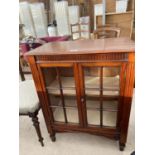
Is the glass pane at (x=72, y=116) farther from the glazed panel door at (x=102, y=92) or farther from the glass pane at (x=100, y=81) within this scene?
the glass pane at (x=100, y=81)

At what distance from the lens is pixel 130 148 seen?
1.36 metres

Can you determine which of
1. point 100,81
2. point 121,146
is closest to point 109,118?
point 121,146

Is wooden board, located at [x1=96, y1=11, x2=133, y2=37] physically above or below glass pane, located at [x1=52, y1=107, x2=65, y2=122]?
above

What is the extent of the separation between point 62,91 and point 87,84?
8.4 inches

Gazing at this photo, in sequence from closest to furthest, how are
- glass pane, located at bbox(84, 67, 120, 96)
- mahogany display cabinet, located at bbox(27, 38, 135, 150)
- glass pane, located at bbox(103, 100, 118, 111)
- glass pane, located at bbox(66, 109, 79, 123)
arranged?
mahogany display cabinet, located at bbox(27, 38, 135, 150) < glass pane, located at bbox(84, 67, 120, 96) < glass pane, located at bbox(103, 100, 118, 111) < glass pane, located at bbox(66, 109, 79, 123)

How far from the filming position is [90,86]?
1.10m

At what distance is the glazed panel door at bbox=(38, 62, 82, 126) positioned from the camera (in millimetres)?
1069

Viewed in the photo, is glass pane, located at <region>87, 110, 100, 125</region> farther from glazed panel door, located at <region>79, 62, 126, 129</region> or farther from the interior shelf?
the interior shelf

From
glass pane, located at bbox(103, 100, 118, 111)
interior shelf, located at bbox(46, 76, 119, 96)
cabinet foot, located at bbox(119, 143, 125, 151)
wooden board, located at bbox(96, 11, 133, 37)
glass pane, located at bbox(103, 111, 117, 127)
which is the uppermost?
wooden board, located at bbox(96, 11, 133, 37)

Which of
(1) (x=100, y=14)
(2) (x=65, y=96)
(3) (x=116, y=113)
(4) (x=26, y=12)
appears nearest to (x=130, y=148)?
(3) (x=116, y=113)

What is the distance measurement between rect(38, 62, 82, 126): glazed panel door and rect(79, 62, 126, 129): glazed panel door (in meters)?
0.07

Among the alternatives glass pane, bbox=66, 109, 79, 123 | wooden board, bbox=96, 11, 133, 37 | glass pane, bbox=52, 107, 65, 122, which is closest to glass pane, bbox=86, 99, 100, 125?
glass pane, bbox=66, 109, 79, 123
